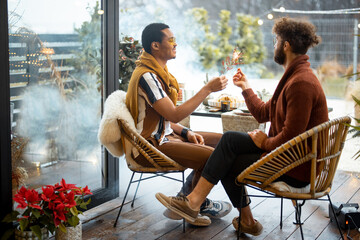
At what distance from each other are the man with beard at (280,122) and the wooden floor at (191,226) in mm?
213

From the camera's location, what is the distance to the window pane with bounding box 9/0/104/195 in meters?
2.56

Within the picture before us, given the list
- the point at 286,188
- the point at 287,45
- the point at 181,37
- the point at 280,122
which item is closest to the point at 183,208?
the point at 286,188

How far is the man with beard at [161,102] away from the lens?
261 centimetres

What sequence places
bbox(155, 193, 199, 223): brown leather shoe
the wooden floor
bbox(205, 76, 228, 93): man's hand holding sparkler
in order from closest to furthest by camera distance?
bbox(155, 193, 199, 223): brown leather shoe
bbox(205, 76, 228, 93): man's hand holding sparkler
the wooden floor

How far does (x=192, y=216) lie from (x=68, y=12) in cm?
140

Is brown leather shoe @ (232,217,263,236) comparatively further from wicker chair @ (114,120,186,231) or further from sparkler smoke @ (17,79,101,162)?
sparkler smoke @ (17,79,101,162)

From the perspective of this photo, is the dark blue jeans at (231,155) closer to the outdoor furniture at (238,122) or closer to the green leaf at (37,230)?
the green leaf at (37,230)

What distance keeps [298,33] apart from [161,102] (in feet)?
2.56

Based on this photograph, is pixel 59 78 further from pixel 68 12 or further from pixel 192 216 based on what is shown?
pixel 192 216

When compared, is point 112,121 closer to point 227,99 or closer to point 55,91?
point 55,91

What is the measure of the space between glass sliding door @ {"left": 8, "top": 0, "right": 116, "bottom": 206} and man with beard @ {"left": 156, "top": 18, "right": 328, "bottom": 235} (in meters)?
0.74

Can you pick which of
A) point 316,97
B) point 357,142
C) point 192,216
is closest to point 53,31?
point 192,216

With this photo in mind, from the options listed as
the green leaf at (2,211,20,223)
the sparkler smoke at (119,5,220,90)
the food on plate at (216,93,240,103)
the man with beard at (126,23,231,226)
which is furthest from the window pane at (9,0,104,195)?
the sparkler smoke at (119,5,220,90)

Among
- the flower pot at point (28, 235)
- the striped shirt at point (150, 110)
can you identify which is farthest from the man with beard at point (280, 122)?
Answer: the flower pot at point (28, 235)
